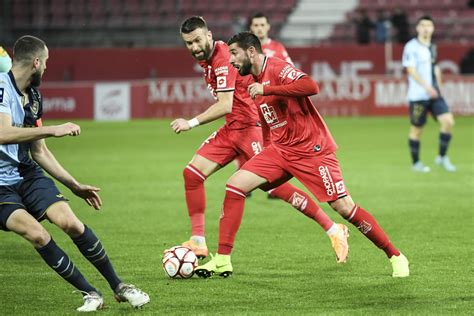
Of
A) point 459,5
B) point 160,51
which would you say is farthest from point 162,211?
point 459,5

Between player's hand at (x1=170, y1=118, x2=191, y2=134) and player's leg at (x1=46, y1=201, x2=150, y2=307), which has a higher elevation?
player's hand at (x1=170, y1=118, x2=191, y2=134)

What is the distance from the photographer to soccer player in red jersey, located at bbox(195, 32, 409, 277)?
24.9ft

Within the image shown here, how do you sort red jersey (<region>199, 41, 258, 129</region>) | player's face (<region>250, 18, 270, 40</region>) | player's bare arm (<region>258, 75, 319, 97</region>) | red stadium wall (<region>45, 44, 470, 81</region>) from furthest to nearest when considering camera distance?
red stadium wall (<region>45, 44, 470, 81</region>) < player's face (<region>250, 18, 270, 40</region>) < red jersey (<region>199, 41, 258, 129</region>) < player's bare arm (<region>258, 75, 319, 97</region>)

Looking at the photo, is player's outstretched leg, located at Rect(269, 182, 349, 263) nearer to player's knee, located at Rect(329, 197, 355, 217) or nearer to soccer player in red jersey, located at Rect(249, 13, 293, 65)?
player's knee, located at Rect(329, 197, 355, 217)

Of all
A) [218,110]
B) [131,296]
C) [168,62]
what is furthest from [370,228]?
[168,62]

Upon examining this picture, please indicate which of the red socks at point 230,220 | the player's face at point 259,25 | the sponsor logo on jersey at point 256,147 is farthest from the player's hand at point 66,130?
the player's face at point 259,25

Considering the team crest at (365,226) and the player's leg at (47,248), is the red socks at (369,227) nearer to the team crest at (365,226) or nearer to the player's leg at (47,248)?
the team crest at (365,226)

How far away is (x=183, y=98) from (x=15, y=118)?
20.5 m

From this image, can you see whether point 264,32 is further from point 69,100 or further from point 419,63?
point 69,100

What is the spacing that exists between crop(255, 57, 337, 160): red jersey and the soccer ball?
1.14m

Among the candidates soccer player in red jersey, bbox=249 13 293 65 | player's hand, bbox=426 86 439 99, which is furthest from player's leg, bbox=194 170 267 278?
player's hand, bbox=426 86 439 99

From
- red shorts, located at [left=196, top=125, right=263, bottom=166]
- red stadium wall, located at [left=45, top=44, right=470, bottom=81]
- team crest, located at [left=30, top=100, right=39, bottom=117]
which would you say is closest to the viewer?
team crest, located at [left=30, top=100, right=39, bottom=117]

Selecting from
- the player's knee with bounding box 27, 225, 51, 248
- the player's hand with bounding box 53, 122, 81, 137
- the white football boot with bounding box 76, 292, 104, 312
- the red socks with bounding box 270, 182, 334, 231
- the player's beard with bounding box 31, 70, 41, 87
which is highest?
the player's beard with bounding box 31, 70, 41, 87

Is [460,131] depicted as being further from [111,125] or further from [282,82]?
[282,82]
